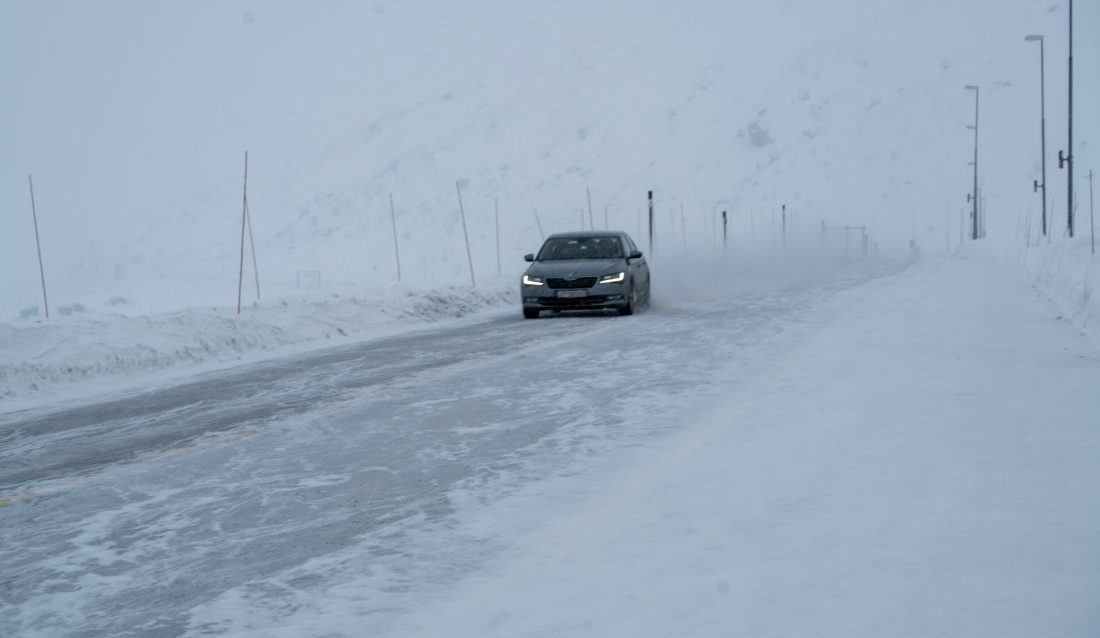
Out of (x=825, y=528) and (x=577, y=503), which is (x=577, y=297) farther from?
(x=825, y=528)

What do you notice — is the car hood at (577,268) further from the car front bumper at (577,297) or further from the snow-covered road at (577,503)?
the snow-covered road at (577,503)

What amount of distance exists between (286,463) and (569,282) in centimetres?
1391

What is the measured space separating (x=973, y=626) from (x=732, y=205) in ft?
409

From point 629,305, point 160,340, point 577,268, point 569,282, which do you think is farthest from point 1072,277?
point 160,340

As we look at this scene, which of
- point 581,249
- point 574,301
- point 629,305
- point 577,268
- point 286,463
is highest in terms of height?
point 581,249

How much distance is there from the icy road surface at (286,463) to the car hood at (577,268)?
256 inches

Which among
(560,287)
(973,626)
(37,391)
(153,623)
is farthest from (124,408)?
(560,287)

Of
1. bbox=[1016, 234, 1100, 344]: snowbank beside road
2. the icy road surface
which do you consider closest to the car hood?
the icy road surface

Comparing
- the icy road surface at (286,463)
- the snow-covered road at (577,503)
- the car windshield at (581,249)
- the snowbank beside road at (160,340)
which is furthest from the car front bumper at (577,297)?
the snow-covered road at (577,503)

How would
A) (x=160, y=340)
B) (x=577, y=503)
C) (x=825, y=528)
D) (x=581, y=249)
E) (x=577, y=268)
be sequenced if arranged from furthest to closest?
(x=581, y=249) → (x=577, y=268) → (x=160, y=340) → (x=577, y=503) → (x=825, y=528)

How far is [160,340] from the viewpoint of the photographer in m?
16.5

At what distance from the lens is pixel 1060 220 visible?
4213 inches

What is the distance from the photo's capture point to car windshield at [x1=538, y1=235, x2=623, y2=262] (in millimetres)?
22609

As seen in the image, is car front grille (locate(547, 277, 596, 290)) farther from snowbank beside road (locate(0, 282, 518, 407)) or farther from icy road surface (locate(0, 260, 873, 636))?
icy road surface (locate(0, 260, 873, 636))
